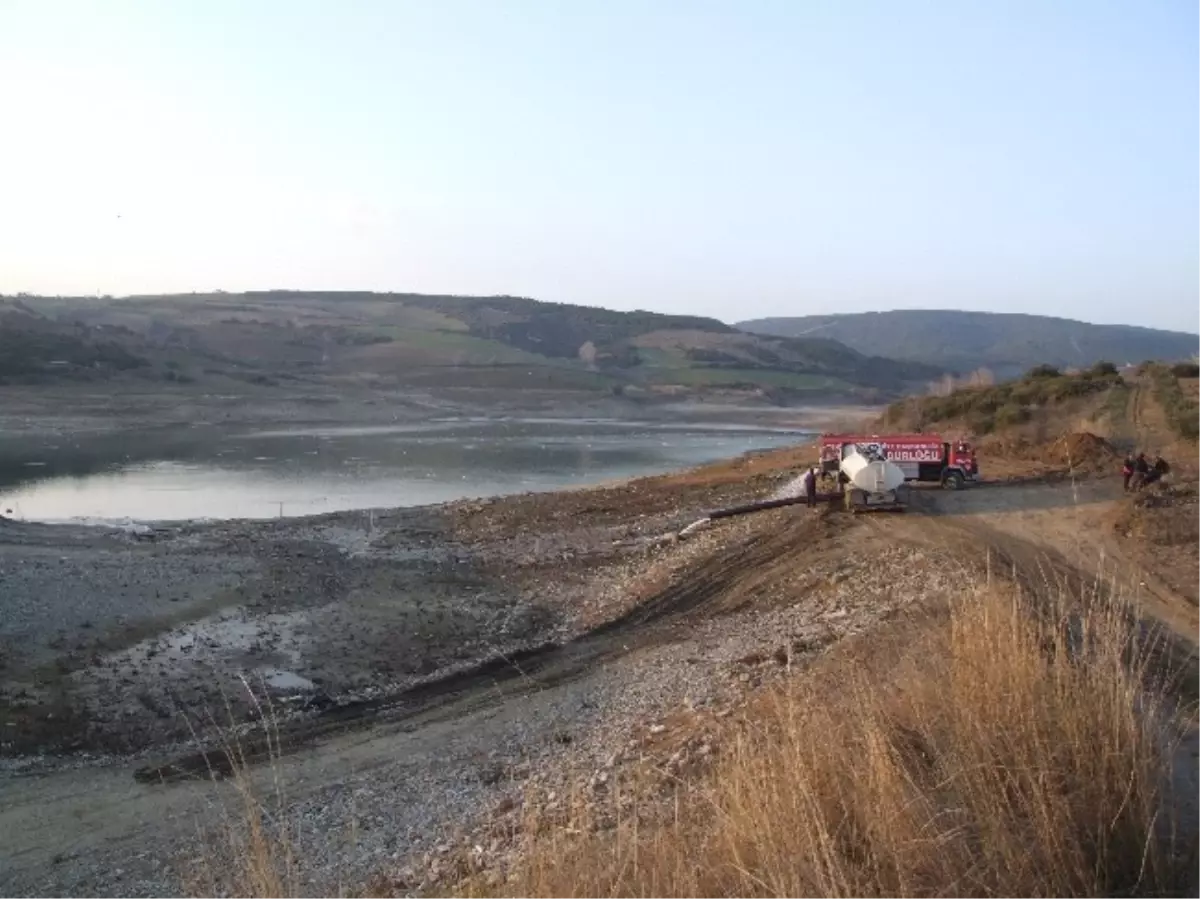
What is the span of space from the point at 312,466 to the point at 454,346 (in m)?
77.8

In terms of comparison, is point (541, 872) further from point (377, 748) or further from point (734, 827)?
point (377, 748)

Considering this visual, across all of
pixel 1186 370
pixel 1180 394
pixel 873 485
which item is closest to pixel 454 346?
pixel 1186 370

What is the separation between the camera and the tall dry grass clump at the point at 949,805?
3967 mm

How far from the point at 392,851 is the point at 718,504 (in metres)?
18.8

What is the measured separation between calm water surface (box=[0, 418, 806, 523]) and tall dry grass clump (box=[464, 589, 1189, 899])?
32.3 metres

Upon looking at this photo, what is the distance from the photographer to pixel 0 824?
33.3ft

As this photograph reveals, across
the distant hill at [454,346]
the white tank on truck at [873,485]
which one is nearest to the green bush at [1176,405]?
the white tank on truck at [873,485]

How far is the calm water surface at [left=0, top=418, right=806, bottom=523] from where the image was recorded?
38438 millimetres

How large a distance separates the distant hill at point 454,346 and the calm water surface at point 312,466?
79.6ft

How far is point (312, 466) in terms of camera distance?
51250 mm

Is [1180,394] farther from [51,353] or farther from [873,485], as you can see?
[51,353]

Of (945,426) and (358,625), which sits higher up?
(945,426)

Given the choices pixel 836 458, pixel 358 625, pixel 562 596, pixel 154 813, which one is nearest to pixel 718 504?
pixel 836 458

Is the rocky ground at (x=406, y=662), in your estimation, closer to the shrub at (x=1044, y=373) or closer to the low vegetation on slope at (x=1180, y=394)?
the low vegetation on slope at (x=1180, y=394)
